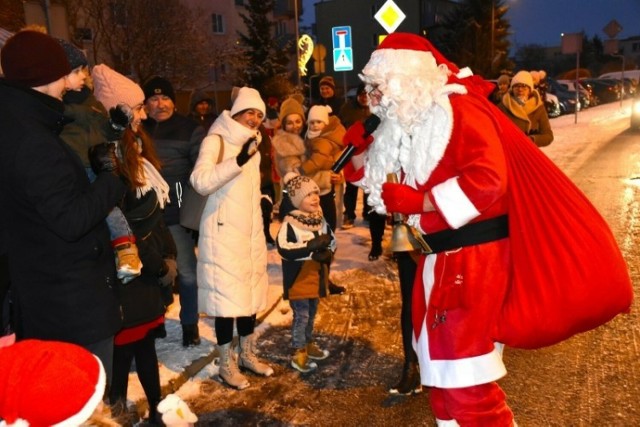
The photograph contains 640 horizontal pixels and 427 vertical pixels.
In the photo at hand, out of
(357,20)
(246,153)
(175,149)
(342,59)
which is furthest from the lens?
(357,20)

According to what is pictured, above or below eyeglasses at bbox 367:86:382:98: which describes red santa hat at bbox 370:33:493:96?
above

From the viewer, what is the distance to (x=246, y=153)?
4.04m

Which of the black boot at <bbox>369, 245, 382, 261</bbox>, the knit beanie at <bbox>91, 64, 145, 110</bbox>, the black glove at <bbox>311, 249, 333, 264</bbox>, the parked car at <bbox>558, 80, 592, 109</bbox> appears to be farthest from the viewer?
the parked car at <bbox>558, 80, 592, 109</bbox>

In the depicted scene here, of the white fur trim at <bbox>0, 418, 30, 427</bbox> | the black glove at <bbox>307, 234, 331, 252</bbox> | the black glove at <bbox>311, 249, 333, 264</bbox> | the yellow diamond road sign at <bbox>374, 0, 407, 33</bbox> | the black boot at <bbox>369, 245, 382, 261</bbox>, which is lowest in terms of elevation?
the black boot at <bbox>369, 245, 382, 261</bbox>

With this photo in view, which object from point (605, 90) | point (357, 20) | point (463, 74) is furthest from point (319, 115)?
point (357, 20)

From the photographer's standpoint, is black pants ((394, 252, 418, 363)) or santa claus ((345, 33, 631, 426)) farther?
black pants ((394, 252, 418, 363))

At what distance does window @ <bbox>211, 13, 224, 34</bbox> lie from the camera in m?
42.8

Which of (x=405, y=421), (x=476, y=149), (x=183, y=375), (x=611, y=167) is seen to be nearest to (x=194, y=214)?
(x=183, y=375)

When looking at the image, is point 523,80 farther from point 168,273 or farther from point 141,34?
point 141,34

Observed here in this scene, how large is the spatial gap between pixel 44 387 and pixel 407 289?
2.80 m

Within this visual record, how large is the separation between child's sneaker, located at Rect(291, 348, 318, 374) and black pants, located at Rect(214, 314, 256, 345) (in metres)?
0.44

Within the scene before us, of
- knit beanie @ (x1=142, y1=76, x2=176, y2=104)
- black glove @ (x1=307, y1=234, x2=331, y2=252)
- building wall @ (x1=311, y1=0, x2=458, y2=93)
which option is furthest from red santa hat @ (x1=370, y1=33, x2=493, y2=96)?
building wall @ (x1=311, y1=0, x2=458, y2=93)

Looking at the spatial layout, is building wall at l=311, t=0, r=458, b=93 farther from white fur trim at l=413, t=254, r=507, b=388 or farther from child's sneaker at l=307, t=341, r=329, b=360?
white fur trim at l=413, t=254, r=507, b=388

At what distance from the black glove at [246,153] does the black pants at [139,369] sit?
1.20m
